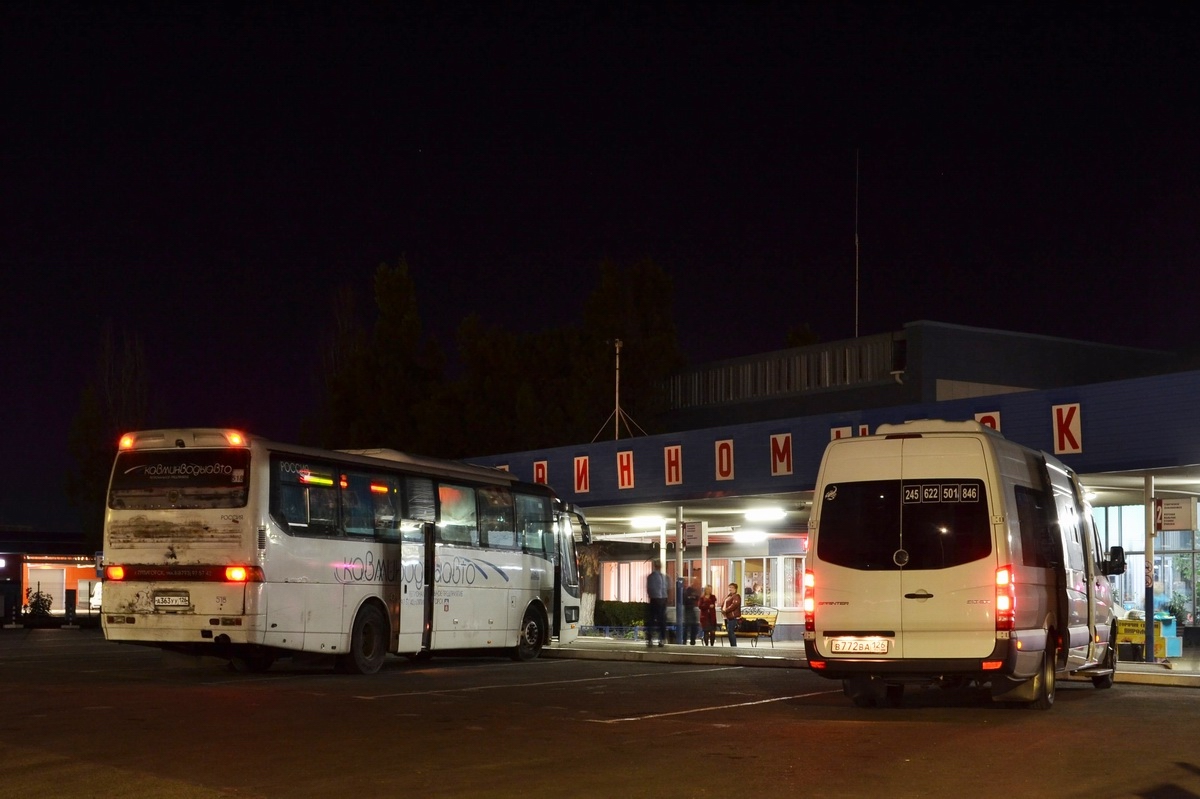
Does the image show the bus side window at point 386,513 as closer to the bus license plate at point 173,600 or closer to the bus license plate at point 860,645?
the bus license plate at point 173,600

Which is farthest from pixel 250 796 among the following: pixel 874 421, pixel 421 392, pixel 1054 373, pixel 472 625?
pixel 421 392

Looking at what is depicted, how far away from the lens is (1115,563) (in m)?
19.4

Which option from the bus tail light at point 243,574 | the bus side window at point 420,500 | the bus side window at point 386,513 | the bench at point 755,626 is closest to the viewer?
the bus tail light at point 243,574

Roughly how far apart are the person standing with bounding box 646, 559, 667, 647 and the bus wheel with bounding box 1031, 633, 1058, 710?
14601 mm

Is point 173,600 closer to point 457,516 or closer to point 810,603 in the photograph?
point 457,516

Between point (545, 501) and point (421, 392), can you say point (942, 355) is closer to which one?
point (545, 501)

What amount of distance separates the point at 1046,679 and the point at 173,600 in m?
11.5

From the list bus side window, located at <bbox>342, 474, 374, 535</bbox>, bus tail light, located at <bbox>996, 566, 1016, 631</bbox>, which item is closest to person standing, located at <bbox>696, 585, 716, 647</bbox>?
bus side window, located at <bbox>342, 474, 374, 535</bbox>

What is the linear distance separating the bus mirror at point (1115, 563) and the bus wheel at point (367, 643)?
10.6 metres

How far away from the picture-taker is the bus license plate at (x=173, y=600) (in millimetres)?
19922

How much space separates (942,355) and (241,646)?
24138 mm

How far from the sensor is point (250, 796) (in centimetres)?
927

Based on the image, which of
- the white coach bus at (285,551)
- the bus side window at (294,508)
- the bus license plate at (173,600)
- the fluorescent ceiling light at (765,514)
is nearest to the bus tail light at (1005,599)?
the white coach bus at (285,551)

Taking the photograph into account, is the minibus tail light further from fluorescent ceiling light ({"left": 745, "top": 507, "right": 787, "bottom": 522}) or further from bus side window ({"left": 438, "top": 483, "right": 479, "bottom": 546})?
fluorescent ceiling light ({"left": 745, "top": 507, "right": 787, "bottom": 522})
